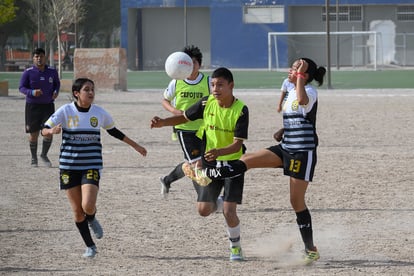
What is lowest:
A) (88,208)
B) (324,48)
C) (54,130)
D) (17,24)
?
(88,208)

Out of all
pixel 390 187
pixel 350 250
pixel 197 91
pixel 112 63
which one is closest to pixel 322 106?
pixel 112 63

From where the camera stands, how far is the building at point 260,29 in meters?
64.3

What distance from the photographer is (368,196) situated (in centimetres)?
1229

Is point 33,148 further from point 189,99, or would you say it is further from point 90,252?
point 90,252

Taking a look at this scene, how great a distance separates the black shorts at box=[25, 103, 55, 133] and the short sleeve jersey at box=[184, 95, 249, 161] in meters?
8.28

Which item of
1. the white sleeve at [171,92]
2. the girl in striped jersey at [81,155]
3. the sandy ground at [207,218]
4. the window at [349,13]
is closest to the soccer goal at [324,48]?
the window at [349,13]

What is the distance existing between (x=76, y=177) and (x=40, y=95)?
25.6 feet

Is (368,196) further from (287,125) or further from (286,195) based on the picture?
(287,125)

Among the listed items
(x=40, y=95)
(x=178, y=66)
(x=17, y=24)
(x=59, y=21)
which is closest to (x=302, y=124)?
(x=178, y=66)

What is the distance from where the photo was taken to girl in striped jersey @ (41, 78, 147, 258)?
8664mm

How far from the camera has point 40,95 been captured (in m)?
16.3

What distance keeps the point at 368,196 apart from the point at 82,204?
15.6ft

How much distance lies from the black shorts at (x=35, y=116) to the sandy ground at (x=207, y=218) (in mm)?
641

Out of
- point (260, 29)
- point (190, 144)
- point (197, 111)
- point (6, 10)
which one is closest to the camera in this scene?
point (197, 111)
